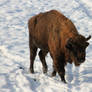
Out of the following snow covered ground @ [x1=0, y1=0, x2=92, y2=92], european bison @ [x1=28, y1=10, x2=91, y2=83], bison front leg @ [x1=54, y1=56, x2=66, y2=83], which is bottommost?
snow covered ground @ [x1=0, y1=0, x2=92, y2=92]

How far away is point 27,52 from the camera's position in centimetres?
877

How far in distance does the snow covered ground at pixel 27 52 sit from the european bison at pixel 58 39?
1.55ft

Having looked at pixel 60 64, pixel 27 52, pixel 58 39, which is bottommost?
pixel 27 52

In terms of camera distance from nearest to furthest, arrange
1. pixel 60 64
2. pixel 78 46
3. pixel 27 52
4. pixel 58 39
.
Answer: pixel 78 46 → pixel 58 39 → pixel 60 64 → pixel 27 52

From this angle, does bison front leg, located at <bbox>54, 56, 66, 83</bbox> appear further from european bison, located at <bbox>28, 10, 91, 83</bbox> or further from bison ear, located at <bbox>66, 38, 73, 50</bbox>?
bison ear, located at <bbox>66, 38, 73, 50</bbox>

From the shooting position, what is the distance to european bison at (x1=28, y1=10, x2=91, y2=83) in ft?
16.1

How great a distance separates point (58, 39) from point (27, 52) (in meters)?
3.35

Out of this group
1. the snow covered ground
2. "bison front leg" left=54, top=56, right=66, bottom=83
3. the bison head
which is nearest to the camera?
the bison head

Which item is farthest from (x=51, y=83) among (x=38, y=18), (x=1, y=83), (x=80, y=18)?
(x=80, y=18)

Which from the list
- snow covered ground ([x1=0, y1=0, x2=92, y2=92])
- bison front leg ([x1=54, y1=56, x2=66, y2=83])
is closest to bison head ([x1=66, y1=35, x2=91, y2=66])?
bison front leg ([x1=54, y1=56, x2=66, y2=83])

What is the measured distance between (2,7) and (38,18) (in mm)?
9230

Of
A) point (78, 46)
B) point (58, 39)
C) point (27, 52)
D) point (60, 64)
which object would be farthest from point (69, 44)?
point (27, 52)

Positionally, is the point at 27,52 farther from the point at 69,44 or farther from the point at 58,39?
the point at 69,44

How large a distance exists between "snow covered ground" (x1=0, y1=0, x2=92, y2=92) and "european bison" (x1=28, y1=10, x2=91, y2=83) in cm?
47
